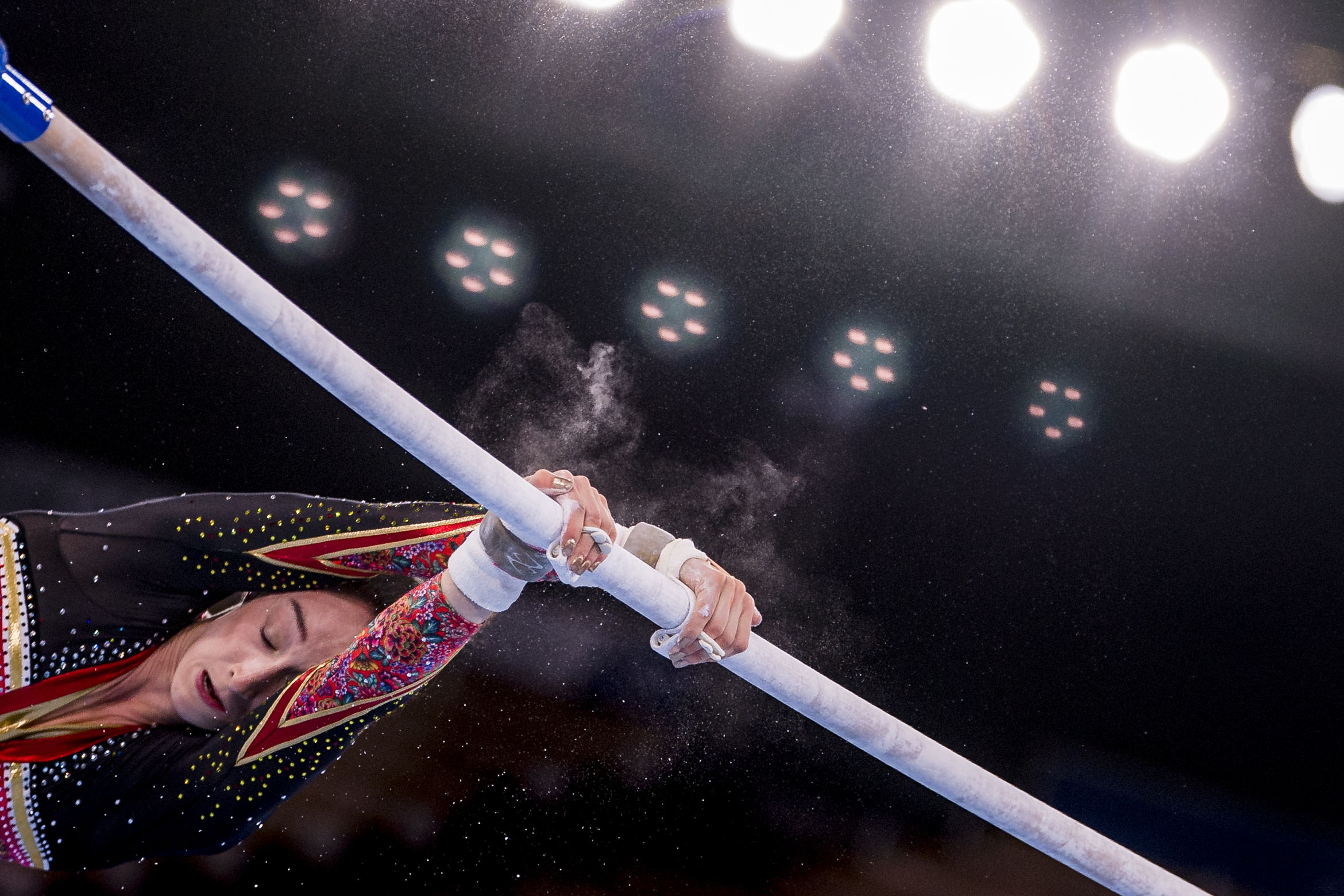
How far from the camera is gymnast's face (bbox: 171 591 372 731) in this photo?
1.42 m

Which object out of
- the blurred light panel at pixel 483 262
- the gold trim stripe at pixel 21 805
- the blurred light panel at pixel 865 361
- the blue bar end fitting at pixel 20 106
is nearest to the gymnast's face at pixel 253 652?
the gold trim stripe at pixel 21 805

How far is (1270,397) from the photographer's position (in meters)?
2.19

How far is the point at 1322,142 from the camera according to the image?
7.16ft

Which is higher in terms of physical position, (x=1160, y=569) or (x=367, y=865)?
(x=1160, y=569)

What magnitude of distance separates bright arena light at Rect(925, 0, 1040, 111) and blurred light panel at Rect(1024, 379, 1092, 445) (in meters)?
0.62

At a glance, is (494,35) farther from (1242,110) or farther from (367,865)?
(1242,110)

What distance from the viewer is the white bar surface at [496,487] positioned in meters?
0.76

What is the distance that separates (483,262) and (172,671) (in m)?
0.83

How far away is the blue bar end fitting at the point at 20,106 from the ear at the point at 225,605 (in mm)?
877

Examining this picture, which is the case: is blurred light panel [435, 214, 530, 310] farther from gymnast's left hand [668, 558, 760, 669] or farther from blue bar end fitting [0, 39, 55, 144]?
blue bar end fitting [0, 39, 55, 144]

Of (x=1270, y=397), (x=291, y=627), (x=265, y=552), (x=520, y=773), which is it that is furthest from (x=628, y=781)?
(x=1270, y=397)

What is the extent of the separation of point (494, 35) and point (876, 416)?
40.5 inches

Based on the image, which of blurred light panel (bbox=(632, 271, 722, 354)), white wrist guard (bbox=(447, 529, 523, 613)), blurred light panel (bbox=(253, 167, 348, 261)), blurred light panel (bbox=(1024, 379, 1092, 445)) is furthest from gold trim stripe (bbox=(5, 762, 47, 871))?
blurred light panel (bbox=(1024, 379, 1092, 445))

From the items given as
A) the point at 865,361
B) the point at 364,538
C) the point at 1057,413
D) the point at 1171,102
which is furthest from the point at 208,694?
the point at 1171,102
